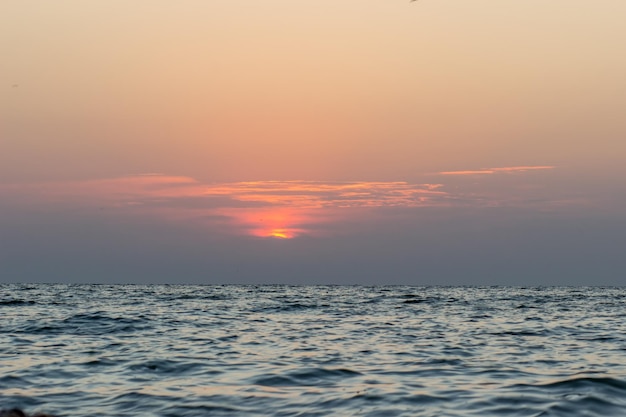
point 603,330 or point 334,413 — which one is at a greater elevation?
point 334,413

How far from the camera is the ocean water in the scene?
13.9 m

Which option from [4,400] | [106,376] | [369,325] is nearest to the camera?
[4,400]

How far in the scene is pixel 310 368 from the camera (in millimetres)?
18188

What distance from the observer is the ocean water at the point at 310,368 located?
13938 millimetres

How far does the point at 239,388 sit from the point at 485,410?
501 cm

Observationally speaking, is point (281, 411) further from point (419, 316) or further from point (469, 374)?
point (419, 316)

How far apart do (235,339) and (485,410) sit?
13.0m

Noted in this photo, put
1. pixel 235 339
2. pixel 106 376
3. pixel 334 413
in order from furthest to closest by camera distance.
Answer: pixel 235 339, pixel 106 376, pixel 334 413

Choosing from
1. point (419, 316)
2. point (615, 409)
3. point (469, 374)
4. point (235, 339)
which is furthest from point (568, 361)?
point (419, 316)

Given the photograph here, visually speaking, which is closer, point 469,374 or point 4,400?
point 4,400

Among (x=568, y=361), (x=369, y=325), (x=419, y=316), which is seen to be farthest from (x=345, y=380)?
(x=419, y=316)

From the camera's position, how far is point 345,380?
16578mm

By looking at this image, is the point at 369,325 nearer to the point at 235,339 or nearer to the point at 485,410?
the point at 235,339

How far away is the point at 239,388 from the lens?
15586mm
